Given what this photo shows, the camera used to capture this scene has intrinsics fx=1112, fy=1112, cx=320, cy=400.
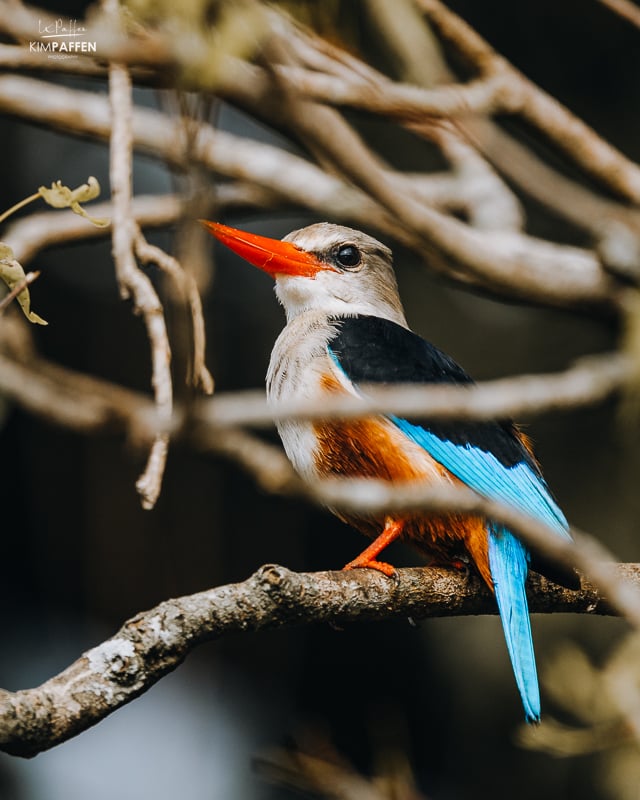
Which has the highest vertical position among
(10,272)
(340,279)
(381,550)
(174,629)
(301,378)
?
(340,279)

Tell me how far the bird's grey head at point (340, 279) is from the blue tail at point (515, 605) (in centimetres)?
98

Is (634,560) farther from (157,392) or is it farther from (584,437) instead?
(157,392)

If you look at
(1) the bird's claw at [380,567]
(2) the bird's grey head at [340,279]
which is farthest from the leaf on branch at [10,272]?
(2) the bird's grey head at [340,279]

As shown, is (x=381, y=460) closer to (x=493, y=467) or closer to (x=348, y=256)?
(x=493, y=467)

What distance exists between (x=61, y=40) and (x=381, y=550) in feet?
4.77

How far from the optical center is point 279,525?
547 cm

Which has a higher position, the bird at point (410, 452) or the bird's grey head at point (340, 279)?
the bird's grey head at point (340, 279)

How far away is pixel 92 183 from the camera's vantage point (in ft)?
5.75

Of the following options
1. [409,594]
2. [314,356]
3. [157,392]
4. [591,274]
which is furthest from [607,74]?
[157,392]

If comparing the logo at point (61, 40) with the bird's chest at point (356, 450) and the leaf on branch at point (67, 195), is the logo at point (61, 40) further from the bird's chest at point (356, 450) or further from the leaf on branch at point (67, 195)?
the bird's chest at point (356, 450)

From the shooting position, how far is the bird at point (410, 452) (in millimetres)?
2465

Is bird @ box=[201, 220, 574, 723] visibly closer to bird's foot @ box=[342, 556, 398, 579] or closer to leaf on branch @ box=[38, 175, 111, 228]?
bird's foot @ box=[342, 556, 398, 579]

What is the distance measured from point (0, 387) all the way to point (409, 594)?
0.95 meters

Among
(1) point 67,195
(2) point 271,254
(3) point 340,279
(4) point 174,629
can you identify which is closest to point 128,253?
(1) point 67,195
